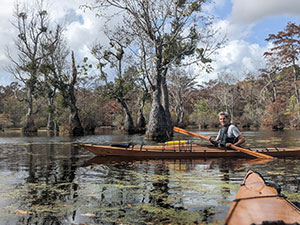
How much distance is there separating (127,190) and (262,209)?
2.80 m

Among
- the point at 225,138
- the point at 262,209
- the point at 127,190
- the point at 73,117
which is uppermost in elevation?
the point at 73,117

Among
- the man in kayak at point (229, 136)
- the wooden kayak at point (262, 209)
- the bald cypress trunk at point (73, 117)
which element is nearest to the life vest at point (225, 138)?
the man in kayak at point (229, 136)

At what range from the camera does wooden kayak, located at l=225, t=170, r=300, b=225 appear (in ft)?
8.79

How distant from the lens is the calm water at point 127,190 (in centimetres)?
381

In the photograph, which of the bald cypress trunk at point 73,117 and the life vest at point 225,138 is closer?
the life vest at point 225,138

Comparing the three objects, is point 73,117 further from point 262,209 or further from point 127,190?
point 262,209

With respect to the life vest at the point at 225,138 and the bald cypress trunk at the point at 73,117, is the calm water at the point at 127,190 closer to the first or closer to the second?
the life vest at the point at 225,138

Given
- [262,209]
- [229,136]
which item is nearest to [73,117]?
[229,136]

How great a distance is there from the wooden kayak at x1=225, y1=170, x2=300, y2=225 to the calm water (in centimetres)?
57

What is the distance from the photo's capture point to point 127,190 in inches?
204

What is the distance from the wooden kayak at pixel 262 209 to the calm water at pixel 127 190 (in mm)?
572


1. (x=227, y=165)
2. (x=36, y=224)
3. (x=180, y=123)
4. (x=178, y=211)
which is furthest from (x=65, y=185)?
(x=180, y=123)

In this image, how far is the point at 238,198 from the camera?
3.35m

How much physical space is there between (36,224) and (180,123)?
3455cm
